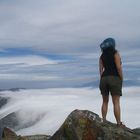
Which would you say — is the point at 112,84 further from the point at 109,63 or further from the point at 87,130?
the point at 87,130

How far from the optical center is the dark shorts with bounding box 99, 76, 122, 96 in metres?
22.5

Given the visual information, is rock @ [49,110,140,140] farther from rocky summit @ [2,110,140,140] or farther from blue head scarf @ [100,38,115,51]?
blue head scarf @ [100,38,115,51]

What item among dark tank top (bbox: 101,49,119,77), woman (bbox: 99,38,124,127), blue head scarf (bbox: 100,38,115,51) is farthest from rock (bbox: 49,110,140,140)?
blue head scarf (bbox: 100,38,115,51)

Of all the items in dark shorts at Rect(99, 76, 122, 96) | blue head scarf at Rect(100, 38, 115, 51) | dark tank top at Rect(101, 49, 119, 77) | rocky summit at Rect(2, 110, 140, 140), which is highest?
blue head scarf at Rect(100, 38, 115, 51)

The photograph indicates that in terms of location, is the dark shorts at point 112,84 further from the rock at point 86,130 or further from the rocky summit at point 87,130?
the rock at point 86,130

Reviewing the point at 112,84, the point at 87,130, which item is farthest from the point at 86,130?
the point at 112,84

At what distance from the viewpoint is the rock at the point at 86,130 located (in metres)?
19.5

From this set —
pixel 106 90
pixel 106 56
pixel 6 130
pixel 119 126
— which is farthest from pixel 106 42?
pixel 6 130

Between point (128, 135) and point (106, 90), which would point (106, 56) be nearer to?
point (106, 90)

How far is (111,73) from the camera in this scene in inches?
888

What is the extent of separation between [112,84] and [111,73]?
496 mm

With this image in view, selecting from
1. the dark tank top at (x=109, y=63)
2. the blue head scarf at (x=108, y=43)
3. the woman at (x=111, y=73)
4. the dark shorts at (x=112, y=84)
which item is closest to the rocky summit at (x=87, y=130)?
the woman at (x=111, y=73)

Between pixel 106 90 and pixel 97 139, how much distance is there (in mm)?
3689

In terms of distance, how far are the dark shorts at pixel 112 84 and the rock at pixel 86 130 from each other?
7.56ft
